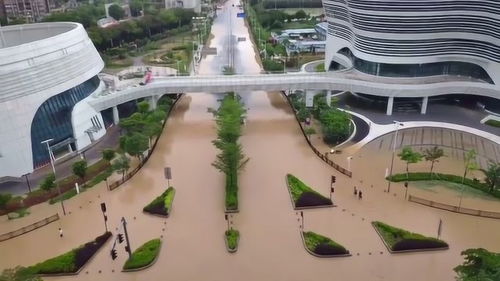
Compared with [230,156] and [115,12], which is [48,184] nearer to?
[230,156]

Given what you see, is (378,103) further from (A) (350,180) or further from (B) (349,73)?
(A) (350,180)

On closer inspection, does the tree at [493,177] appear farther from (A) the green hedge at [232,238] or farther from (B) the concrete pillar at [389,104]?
(A) the green hedge at [232,238]

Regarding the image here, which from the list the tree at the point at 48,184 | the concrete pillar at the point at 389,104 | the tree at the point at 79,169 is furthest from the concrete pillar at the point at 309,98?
the tree at the point at 48,184

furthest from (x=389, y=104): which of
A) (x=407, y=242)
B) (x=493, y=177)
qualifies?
(x=407, y=242)

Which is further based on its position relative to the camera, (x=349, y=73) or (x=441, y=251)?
(x=349, y=73)

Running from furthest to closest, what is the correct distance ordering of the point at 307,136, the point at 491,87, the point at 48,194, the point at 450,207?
the point at 491,87, the point at 307,136, the point at 48,194, the point at 450,207

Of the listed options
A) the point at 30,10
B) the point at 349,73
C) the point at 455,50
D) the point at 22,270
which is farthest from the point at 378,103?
the point at 30,10
